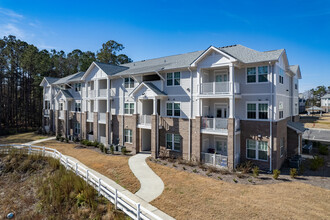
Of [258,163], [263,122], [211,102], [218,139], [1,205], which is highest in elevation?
[211,102]

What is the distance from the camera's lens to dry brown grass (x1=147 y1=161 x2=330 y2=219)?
373 inches

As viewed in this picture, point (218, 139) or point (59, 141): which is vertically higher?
point (218, 139)

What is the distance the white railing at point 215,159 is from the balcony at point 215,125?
6.58 ft

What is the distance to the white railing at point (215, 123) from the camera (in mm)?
16369

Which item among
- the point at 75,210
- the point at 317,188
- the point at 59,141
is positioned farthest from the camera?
the point at 59,141

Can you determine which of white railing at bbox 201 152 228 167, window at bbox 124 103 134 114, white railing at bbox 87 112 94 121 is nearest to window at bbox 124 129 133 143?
window at bbox 124 103 134 114

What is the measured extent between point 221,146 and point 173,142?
15.4ft

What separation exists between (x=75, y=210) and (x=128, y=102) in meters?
14.2

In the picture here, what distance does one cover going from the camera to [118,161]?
18.6m

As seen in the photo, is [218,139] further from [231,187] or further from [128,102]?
[128,102]

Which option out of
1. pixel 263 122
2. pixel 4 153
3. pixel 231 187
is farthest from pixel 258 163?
pixel 4 153

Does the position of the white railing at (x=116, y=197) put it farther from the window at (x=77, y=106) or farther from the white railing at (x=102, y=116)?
the window at (x=77, y=106)

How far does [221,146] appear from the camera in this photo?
18.2m

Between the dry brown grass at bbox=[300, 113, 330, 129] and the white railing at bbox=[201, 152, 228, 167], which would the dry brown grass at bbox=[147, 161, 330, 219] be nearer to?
the white railing at bbox=[201, 152, 228, 167]
